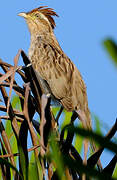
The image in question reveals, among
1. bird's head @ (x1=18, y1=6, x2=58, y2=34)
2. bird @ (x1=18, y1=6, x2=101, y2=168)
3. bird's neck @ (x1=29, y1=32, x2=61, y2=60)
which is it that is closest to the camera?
bird @ (x1=18, y1=6, x2=101, y2=168)

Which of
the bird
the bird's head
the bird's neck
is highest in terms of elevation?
the bird's head

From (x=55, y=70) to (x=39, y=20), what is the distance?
1.82m

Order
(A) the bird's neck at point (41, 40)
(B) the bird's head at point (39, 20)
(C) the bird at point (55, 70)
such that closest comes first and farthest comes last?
(C) the bird at point (55, 70) < (A) the bird's neck at point (41, 40) < (B) the bird's head at point (39, 20)

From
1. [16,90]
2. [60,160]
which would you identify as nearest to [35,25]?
[16,90]

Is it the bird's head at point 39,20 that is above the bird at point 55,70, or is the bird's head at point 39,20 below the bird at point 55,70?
above

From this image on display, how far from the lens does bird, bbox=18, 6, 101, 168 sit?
4.31 metres

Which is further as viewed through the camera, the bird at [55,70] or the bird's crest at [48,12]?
the bird's crest at [48,12]

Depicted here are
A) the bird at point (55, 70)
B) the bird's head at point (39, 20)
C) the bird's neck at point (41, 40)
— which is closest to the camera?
the bird at point (55, 70)

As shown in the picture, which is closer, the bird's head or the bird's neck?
the bird's neck

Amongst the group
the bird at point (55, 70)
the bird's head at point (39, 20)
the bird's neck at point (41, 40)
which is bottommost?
the bird at point (55, 70)

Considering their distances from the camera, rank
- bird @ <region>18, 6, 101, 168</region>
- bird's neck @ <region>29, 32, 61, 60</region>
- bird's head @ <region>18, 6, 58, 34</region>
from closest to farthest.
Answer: bird @ <region>18, 6, 101, 168</region> < bird's neck @ <region>29, 32, 61, 60</region> < bird's head @ <region>18, 6, 58, 34</region>

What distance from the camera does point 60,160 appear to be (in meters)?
0.61

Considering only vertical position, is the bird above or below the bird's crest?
below

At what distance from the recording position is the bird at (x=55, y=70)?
4309mm
